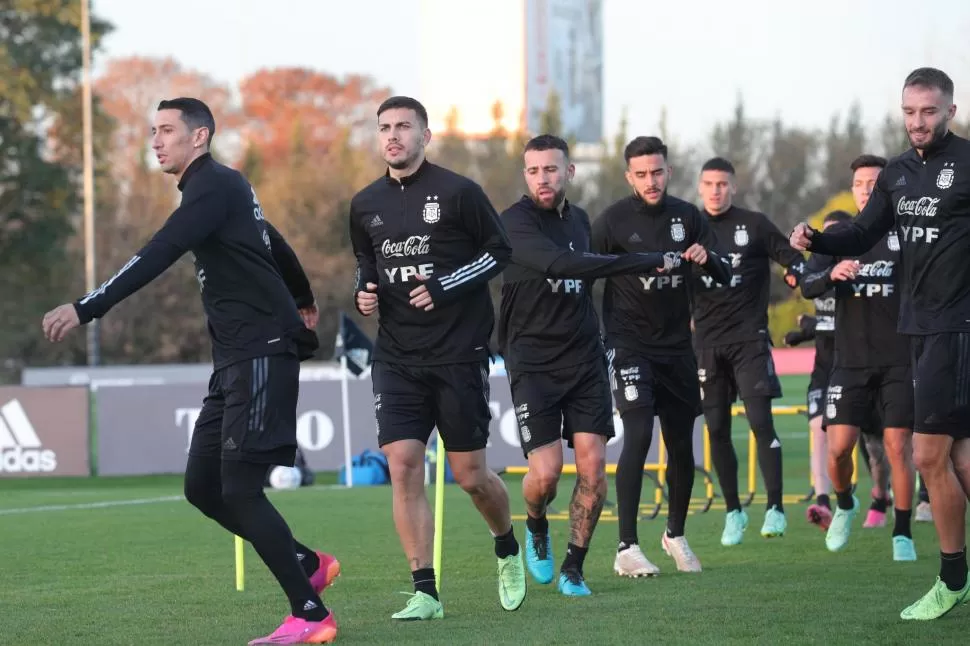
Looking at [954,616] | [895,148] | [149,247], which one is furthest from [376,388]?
[895,148]

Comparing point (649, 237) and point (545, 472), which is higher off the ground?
point (649, 237)

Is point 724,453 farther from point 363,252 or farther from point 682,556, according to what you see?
point 363,252

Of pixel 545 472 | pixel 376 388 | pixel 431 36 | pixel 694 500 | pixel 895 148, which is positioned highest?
pixel 431 36

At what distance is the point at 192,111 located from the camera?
7234 mm

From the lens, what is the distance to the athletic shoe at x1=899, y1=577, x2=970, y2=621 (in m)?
7.47

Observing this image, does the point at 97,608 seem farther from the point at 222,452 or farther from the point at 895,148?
the point at 895,148

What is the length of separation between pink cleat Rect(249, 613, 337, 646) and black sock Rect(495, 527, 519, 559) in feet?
4.96

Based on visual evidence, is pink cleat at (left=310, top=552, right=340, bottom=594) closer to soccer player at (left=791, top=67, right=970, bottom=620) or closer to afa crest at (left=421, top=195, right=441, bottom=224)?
afa crest at (left=421, top=195, right=441, bottom=224)

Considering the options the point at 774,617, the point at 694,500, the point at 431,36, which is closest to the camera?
the point at 774,617

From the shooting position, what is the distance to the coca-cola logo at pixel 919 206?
768cm

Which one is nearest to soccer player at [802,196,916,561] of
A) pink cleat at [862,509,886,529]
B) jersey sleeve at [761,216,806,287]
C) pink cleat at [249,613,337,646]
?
jersey sleeve at [761,216,806,287]

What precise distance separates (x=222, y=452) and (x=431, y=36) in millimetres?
78607

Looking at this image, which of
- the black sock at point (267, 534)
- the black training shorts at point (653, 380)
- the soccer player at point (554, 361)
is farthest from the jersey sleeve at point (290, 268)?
the black training shorts at point (653, 380)

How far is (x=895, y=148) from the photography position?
59.3 metres
